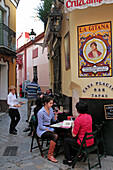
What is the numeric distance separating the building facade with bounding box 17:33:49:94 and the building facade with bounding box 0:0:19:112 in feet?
A: 7.66

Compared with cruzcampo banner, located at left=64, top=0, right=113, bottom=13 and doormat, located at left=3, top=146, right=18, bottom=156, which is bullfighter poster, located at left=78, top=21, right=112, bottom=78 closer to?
cruzcampo banner, located at left=64, top=0, right=113, bottom=13

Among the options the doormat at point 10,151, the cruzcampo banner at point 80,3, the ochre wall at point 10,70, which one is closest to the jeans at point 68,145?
the doormat at point 10,151

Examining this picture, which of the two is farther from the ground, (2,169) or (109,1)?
(109,1)

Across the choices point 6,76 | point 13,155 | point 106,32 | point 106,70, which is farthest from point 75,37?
point 6,76

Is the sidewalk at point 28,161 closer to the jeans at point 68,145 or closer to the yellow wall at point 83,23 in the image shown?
the jeans at point 68,145

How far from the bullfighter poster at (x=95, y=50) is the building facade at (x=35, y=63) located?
9688mm

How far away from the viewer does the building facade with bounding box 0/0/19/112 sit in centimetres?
1153

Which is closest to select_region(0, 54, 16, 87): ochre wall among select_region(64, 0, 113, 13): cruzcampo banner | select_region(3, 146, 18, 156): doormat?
select_region(3, 146, 18, 156): doormat

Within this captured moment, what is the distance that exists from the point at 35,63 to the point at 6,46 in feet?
27.7

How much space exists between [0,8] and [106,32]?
8.92 m

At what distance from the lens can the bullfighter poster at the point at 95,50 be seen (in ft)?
16.0

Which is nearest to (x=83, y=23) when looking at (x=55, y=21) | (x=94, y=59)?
(x=94, y=59)

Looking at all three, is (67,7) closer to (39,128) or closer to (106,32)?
(106,32)

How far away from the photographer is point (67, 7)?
14.8ft
